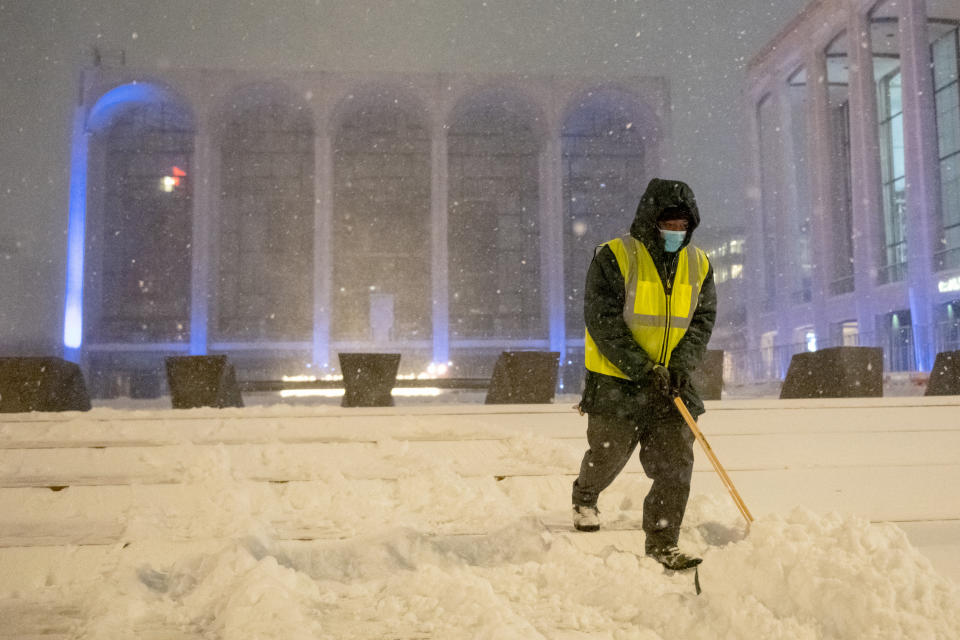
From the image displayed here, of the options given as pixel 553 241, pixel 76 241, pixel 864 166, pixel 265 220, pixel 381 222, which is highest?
pixel 864 166

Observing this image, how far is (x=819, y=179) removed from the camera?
961 inches

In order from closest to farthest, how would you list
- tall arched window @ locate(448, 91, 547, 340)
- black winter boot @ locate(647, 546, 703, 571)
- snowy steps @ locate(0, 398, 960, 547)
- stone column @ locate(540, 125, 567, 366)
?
black winter boot @ locate(647, 546, 703, 571) < snowy steps @ locate(0, 398, 960, 547) < stone column @ locate(540, 125, 567, 366) < tall arched window @ locate(448, 91, 547, 340)

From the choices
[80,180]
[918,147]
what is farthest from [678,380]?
[80,180]

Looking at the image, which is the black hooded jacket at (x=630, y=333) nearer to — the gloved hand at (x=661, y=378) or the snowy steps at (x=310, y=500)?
the gloved hand at (x=661, y=378)

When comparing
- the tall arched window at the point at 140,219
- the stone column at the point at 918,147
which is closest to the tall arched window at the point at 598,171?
the stone column at the point at 918,147

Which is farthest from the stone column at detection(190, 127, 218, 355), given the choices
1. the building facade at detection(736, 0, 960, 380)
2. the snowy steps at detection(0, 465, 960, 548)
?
the snowy steps at detection(0, 465, 960, 548)

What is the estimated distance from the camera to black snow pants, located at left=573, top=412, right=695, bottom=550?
2889 millimetres

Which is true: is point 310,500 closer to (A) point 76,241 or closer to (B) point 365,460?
(B) point 365,460

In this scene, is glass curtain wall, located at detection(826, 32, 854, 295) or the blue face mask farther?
glass curtain wall, located at detection(826, 32, 854, 295)

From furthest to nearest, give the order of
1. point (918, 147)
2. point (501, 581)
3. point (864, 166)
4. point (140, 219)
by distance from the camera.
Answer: point (140, 219), point (864, 166), point (918, 147), point (501, 581)

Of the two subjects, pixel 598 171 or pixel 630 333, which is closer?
pixel 630 333

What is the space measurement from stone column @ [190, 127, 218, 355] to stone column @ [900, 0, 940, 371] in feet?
68.0

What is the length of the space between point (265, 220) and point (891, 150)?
2090 cm

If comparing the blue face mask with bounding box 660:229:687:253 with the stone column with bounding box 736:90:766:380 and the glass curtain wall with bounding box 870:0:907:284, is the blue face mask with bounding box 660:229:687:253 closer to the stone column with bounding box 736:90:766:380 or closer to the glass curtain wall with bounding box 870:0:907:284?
the glass curtain wall with bounding box 870:0:907:284
